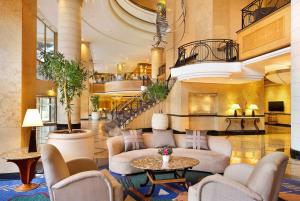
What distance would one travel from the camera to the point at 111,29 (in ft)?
54.6

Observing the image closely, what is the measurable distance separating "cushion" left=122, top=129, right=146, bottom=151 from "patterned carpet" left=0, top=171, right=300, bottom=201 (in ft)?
2.50

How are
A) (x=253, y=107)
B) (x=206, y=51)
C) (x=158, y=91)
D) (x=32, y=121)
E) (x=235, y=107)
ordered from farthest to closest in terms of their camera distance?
1. (x=158, y=91)
2. (x=253, y=107)
3. (x=235, y=107)
4. (x=206, y=51)
5. (x=32, y=121)

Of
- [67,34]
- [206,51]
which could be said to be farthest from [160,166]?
[67,34]

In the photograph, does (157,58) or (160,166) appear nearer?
(160,166)

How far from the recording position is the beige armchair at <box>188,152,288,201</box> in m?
2.29

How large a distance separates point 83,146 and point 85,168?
5.25 feet

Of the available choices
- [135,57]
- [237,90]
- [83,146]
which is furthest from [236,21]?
[135,57]

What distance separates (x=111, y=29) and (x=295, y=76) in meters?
13.2

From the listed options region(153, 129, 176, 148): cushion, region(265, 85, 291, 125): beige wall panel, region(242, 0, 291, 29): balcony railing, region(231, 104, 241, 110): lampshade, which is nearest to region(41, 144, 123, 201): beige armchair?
region(153, 129, 176, 148): cushion

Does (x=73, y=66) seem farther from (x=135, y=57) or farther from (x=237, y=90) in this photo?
(x=135, y=57)

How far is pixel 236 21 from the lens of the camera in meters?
11.1

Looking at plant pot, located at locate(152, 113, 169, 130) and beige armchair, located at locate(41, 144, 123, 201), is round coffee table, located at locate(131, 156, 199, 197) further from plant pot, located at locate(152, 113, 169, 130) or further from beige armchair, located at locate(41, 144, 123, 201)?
plant pot, located at locate(152, 113, 169, 130)

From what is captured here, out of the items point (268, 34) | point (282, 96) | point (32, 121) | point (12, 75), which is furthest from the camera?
point (282, 96)

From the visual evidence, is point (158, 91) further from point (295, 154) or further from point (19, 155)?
point (19, 155)
